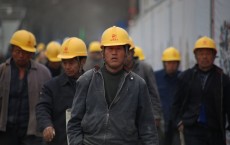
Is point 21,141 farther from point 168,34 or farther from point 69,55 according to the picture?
point 168,34

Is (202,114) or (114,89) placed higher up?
(114,89)

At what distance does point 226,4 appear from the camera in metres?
10.9

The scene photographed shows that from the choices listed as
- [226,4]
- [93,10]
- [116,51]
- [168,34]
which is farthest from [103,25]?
[116,51]

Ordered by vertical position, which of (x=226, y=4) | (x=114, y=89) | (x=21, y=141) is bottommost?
(x=21, y=141)

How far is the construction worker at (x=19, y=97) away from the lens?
29.0ft

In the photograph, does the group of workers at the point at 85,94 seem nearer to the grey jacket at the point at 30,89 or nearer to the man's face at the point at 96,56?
the grey jacket at the point at 30,89

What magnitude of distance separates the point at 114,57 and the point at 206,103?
122 inches

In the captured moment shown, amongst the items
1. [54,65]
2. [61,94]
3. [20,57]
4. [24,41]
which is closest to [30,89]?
[20,57]

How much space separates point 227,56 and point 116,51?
465 centimetres

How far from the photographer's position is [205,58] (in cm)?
934

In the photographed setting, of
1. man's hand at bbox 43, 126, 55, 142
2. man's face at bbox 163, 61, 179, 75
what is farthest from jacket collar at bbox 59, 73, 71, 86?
man's face at bbox 163, 61, 179, 75

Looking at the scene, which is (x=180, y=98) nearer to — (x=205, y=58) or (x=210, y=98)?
(x=210, y=98)

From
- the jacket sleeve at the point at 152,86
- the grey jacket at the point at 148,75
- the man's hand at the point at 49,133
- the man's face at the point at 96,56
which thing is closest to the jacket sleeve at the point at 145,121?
the man's hand at the point at 49,133

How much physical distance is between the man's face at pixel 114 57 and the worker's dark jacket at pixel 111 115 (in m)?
0.12
